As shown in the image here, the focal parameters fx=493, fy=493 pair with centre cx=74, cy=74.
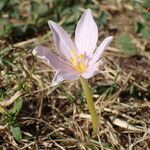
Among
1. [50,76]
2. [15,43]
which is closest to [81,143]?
[50,76]

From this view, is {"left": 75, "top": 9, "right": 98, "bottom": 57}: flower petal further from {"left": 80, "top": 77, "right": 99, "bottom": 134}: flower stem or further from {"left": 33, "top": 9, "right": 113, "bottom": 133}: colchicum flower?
{"left": 80, "top": 77, "right": 99, "bottom": 134}: flower stem

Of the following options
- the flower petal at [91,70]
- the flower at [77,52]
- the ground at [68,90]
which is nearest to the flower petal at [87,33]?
the flower at [77,52]

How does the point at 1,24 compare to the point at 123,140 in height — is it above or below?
above

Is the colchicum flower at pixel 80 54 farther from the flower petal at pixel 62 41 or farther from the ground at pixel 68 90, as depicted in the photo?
the ground at pixel 68 90

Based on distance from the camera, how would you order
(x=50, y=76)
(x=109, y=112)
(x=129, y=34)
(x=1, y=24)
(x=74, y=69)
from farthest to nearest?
(x=129, y=34) < (x=1, y=24) < (x=50, y=76) < (x=109, y=112) < (x=74, y=69)

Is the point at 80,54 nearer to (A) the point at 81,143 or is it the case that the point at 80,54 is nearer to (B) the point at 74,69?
(B) the point at 74,69

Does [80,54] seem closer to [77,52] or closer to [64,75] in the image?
[77,52]

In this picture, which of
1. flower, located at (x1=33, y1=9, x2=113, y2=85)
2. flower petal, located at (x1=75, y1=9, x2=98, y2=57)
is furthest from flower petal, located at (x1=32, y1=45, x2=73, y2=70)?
flower petal, located at (x1=75, y1=9, x2=98, y2=57)

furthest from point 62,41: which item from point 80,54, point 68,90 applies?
point 68,90
